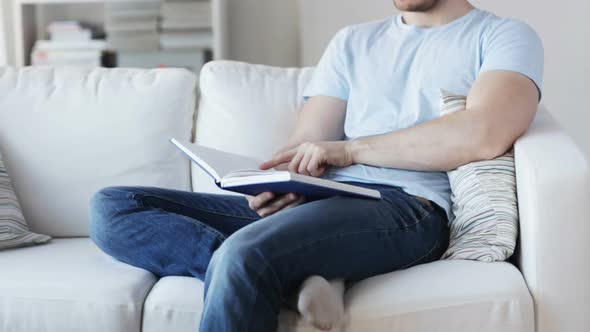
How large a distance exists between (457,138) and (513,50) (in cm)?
24

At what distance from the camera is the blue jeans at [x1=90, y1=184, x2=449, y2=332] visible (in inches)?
53.7

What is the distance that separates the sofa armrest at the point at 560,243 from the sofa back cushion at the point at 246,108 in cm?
78

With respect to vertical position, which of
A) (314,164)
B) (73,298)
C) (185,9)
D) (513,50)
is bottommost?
(73,298)

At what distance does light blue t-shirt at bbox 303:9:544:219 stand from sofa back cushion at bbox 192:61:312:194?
0.16 metres

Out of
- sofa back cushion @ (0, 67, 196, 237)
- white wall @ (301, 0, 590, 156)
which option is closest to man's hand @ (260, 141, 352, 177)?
sofa back cushion @ (0, 67, 196, 237)

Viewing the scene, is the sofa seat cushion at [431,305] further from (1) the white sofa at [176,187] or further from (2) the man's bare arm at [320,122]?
(2) the man's bare arm at [320,122]

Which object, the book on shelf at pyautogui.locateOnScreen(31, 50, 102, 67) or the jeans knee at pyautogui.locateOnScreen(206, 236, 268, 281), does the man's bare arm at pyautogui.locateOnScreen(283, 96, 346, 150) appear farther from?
the book on shelf at pyautogui.locateOnScreen(31, 50, 102, 67)

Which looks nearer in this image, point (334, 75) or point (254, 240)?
point (254, 240)

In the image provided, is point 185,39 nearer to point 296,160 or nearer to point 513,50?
point 296,160

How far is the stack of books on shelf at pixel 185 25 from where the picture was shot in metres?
3.59

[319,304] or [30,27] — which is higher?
[30,27]

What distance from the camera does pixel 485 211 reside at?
65.3 inches

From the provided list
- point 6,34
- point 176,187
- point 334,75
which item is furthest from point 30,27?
point 334,75

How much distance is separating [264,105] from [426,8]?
1.64 feet
